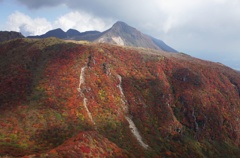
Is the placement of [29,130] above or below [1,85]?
below

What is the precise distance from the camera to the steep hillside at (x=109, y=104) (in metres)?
57.2

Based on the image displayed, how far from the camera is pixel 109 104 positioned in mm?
82062

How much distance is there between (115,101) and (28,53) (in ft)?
155

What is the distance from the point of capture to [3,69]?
298ft

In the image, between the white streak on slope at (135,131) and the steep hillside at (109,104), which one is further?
the white streak on slope at (135,131)

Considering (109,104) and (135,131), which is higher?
(109,104)

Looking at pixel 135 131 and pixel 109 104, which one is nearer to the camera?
pixel 135 131

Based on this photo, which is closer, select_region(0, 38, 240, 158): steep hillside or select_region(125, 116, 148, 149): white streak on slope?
select_region(0, 38, 240, 158): steep hillside

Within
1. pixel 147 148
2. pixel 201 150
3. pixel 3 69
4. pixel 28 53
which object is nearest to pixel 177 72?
pixel 201 150

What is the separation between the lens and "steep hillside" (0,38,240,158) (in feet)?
188

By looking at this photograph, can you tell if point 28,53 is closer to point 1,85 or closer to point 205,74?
point 1,85

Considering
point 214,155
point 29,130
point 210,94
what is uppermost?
point 210,94

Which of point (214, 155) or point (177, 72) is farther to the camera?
point (177, 72)

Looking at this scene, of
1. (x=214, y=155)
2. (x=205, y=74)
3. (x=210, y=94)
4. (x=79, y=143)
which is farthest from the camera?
(x=205, y=74)
